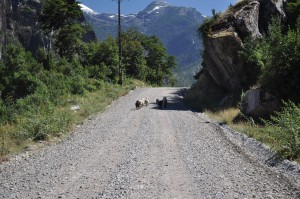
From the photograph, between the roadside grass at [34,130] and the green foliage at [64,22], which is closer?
the roadside grass at [34,130]

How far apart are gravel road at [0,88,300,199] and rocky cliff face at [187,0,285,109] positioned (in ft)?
33.5

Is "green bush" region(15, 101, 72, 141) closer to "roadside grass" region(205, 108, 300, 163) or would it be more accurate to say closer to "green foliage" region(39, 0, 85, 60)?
"roadside grass" region(205, 108, 300, 163)

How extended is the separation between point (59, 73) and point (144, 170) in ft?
90.0

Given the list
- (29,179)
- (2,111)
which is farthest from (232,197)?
(2,111)

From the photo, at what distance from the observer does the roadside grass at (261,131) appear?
442 inches

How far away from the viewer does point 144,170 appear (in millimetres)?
10477

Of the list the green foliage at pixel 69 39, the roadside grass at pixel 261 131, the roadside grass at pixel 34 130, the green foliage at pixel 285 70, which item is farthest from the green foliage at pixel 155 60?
the green foliage at pixel 285 70

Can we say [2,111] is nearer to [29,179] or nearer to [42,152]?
[42,152]

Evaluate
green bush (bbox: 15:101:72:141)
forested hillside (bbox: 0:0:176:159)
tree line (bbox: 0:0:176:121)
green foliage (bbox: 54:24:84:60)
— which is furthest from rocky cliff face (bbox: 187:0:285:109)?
green foliage (bbox: 54:24:84:60)

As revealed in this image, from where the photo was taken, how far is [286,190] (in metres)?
8.57

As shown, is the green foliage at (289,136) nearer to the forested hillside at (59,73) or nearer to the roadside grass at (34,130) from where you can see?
the roadside grass at (34,130)

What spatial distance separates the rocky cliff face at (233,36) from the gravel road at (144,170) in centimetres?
1022

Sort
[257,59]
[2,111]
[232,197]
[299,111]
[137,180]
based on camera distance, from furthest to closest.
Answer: [257,59]
[2,111]
[299,111]
[137,180]
[232,197]

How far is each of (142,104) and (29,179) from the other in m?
18.5
